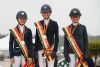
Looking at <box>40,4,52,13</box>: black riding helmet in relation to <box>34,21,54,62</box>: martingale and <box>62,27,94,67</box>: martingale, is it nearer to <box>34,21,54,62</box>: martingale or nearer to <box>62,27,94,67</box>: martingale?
<box>34,21,54,62</box>: martingale

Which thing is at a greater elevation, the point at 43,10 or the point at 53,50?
the point at 43,10

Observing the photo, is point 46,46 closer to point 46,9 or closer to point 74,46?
point 74,46

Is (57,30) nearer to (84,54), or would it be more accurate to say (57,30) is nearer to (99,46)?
(84,54)

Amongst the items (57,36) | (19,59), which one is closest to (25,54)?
(19,59)

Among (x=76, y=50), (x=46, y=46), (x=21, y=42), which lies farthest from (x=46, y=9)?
(x=76, y=50)

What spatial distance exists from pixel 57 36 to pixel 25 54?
0.80m

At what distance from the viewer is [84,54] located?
8.73 metres

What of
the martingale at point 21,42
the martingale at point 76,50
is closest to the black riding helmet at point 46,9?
the martingale at point 76,50

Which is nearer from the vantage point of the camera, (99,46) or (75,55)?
(75,55)

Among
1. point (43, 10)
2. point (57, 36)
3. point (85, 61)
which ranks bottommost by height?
point (85, 61)

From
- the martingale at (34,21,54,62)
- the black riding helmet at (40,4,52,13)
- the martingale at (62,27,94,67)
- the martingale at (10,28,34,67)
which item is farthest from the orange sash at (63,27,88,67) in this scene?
the martingale at (10,28,34,67)

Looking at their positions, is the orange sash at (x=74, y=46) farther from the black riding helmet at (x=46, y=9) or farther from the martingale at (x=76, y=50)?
the black riding helmet at (x=46, y=9)

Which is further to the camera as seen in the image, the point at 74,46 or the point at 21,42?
the point at 21,42

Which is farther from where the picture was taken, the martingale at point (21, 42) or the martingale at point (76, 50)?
the martingale at point (21, 42)
